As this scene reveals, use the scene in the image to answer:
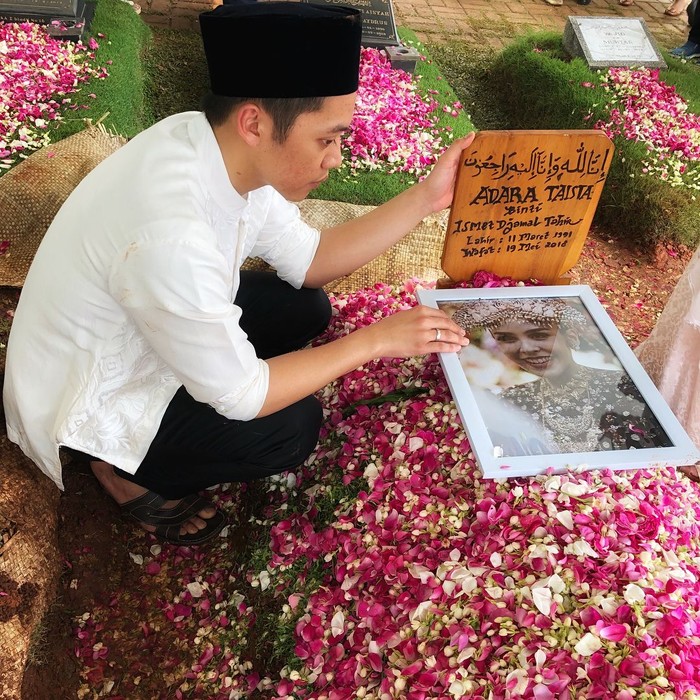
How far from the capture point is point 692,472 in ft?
5.73

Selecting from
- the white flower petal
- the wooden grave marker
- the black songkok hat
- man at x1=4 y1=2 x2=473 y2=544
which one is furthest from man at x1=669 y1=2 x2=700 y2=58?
the white flower petal

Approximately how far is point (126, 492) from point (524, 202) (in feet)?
5.39

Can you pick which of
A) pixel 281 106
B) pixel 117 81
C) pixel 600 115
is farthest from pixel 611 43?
pixel 281 106

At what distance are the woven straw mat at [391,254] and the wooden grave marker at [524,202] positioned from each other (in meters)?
0.86

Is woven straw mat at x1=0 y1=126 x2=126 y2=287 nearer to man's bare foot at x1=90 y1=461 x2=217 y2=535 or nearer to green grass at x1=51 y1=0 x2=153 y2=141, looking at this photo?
green grass at x1=51 y1=0 x2=153 y2=141

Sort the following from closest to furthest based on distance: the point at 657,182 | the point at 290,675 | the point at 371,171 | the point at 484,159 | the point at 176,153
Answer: the point at 176,153 → the point at 290,675 → the point at 484,159 → the point at 371,171 → the point at 657,182

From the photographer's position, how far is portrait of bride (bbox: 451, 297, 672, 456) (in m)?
1.61

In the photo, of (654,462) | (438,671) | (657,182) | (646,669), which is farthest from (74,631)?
(657,182)

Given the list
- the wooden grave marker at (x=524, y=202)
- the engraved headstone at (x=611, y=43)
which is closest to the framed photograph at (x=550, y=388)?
the wooden grave marker at (x=524, y=202)

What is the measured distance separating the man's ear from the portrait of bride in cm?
80

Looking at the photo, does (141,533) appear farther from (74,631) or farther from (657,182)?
(657,182)

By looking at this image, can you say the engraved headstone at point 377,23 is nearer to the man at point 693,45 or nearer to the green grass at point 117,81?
the green grass at point 117,81

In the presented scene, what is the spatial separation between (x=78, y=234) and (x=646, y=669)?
1.57 m

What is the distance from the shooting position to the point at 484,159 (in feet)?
5.79
